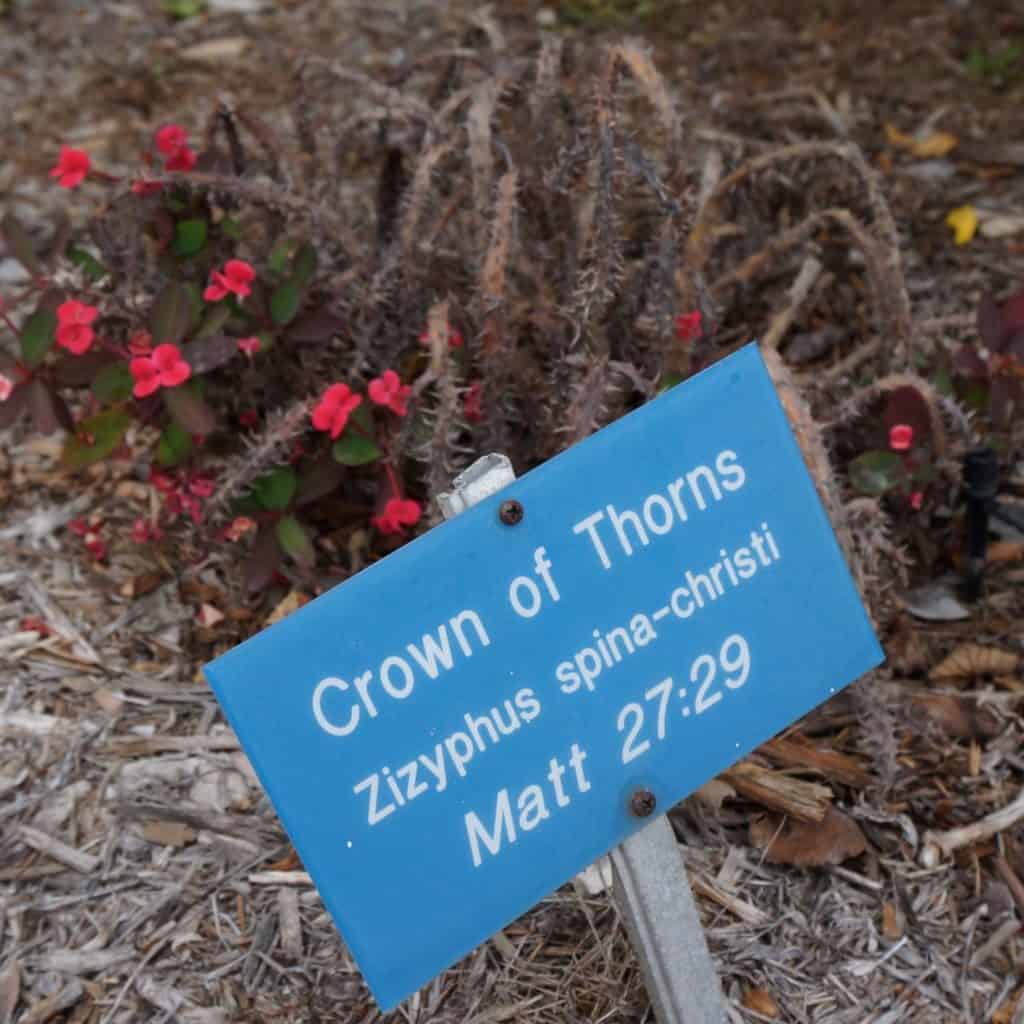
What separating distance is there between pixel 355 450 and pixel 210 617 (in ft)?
1.31

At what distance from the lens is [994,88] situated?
334 centimetres

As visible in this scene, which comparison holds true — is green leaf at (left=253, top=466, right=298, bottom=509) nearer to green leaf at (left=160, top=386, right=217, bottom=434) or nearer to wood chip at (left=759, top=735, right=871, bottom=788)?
green leaf at (left=160, top=386, right=217, bottom=434)

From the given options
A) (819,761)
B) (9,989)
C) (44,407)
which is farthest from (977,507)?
(9,989)

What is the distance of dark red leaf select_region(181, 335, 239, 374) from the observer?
1.85 meters

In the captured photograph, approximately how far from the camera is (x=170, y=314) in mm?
1861

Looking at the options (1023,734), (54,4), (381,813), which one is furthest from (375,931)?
(54,4)

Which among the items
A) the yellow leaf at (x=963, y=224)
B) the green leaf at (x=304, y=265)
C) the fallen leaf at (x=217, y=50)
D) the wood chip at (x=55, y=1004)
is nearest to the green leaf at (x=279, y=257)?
the green leaf at (x=304, y=265)

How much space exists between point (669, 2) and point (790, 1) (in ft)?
1.11

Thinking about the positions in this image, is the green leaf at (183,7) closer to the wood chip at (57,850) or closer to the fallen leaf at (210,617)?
the fallen leaf at (210,617)

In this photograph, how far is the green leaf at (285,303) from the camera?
198cm

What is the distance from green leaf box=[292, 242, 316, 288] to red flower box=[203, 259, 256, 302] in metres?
0.09

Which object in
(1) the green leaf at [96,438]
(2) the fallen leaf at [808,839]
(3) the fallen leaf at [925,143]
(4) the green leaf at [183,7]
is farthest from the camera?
(4) the green leaf at [183,7]

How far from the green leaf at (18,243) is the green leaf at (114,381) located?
0.19 m

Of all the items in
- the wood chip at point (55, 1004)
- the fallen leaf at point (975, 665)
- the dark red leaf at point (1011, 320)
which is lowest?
the fallen leaf at point (975, 665)
